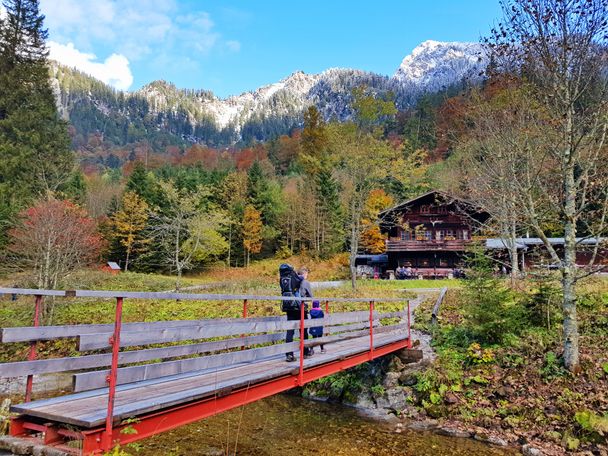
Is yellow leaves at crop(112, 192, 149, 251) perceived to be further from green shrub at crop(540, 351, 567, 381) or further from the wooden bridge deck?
green shrub at crop(540, 351, 567, 381)

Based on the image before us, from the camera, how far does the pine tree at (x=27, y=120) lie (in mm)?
32406

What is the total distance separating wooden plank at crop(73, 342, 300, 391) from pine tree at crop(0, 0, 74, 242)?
1192 inches

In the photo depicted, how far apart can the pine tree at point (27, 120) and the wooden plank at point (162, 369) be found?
99.4ft

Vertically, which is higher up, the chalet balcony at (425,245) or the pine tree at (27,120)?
the pine tree at (27,120)

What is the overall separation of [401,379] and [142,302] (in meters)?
16.5

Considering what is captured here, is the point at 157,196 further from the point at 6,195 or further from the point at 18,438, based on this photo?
the point at 18,438

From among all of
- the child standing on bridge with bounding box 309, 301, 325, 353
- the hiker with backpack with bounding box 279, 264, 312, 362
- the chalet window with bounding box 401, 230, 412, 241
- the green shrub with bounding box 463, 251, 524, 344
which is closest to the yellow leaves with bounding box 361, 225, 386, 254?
the chalet window with bounding box 401, 230, 412, 241

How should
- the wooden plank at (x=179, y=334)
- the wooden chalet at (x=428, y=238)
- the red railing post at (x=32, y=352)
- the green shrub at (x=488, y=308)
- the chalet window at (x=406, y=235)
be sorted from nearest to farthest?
the wooden plank at (x=179, y=334)
the red railing post at (x=32, y=352)
the green shrub at (x=488, y=308)
the wooden chalet at (x=428, y=238)
the chalet window at (x=406, y=235)

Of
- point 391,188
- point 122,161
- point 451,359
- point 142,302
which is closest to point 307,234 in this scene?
point 391,188

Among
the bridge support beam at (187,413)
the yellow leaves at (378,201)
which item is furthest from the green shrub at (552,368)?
the yellow leaves at (378,201)

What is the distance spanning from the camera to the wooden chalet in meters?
41.4

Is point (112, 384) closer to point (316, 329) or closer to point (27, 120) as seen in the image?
point (316, 329)

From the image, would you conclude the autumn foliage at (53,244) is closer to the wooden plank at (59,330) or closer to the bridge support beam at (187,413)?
the wooden plank at (59,330)

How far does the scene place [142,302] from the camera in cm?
2298
